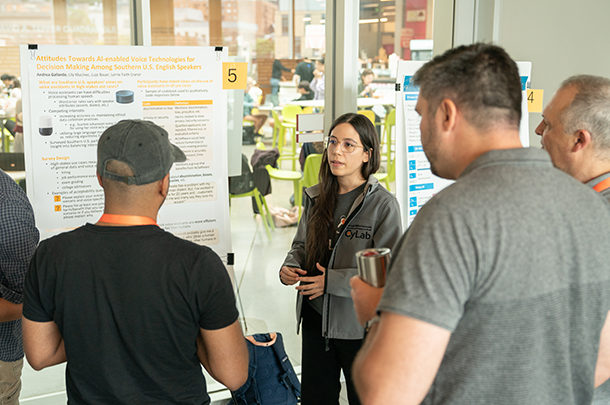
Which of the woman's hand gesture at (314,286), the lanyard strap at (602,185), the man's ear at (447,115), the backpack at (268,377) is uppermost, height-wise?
the man's ear at (447,115)

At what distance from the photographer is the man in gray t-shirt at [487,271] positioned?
0.85m

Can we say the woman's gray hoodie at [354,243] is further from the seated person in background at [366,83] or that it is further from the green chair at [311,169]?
the seated person in background at [366,83]

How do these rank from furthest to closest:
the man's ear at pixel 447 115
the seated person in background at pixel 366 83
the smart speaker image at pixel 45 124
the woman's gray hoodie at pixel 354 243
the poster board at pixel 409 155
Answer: the seated person in background at pixel 366 83 → the poster board at pixel 409 155 → the smart speaker image at pixel 45 124 → the woman's gray hoodie at pixel 354 243 → the man's ear at pixel 447 115

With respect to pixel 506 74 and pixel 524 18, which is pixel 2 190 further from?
pixel 524 18

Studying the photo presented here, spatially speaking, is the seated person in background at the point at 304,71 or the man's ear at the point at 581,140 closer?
the man's ear at the point at 581,140

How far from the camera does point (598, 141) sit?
1534 mm

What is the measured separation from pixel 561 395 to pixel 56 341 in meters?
1.22

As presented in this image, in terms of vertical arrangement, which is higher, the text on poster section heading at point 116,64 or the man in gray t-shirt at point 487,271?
the text on poster section heading at point 116,64

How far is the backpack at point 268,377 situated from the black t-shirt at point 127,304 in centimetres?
106

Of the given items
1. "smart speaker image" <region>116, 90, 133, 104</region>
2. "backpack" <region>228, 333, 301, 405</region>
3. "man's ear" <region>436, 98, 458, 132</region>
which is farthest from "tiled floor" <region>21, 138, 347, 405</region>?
"man's ear" <region>436, 98, 458, 132</region>

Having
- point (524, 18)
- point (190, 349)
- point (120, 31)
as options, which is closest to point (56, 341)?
point (190, 349)

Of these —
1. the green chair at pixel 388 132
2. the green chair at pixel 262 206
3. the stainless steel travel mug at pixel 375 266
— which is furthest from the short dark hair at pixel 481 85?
the green chair at pixel 388 132

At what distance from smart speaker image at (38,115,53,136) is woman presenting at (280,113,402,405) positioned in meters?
1.18

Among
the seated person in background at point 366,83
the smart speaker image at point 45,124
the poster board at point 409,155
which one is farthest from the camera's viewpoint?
the seated person in background at point 366,83
